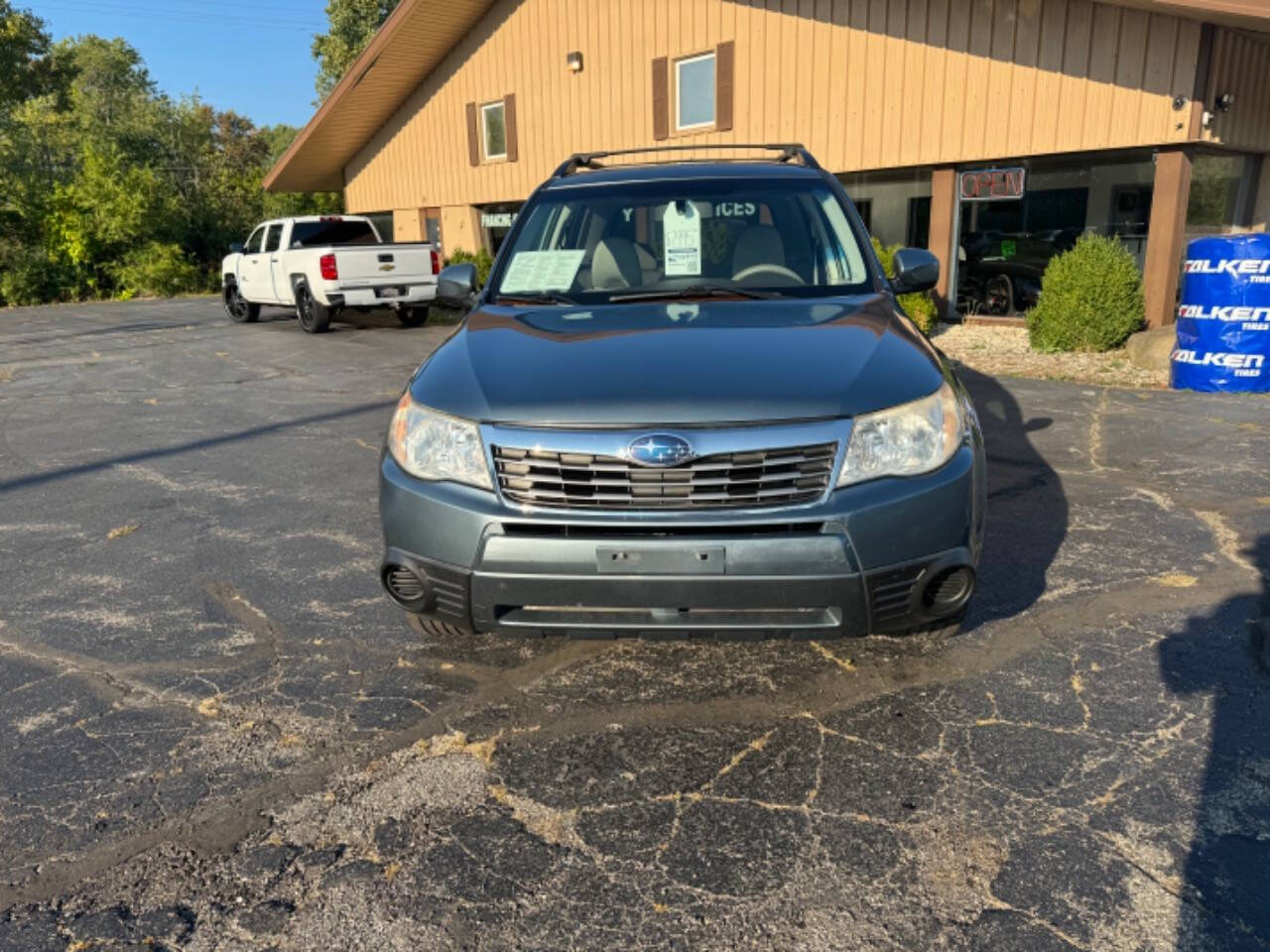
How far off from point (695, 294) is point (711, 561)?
1578mm

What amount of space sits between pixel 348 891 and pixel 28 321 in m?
23.0

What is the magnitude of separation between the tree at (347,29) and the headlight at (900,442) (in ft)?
124

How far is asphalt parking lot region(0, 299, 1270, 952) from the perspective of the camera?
2.24 meters

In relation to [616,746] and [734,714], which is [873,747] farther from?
[616,746]

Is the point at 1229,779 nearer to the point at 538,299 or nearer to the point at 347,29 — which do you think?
the point at 538,299

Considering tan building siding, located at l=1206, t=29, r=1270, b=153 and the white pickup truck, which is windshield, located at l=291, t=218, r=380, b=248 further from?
tan building siding, located at l=1206, t=29, r=1270, b=153

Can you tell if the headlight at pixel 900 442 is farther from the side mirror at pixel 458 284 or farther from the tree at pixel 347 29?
the tree at pixel 347 29

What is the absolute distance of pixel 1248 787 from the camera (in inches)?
104

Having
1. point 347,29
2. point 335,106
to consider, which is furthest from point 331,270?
point 347,29

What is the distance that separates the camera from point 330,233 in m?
16.2

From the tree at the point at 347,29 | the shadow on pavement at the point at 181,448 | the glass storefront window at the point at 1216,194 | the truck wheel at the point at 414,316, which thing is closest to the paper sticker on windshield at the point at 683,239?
the shadow on pavement at the point at 181,448

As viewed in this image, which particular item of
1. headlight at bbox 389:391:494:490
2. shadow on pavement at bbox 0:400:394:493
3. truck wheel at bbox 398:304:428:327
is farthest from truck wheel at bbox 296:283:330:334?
headlight at bbox 389:391:494:490

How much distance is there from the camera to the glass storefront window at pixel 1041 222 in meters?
11.4

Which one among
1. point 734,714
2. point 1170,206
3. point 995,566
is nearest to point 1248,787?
point 734,714
